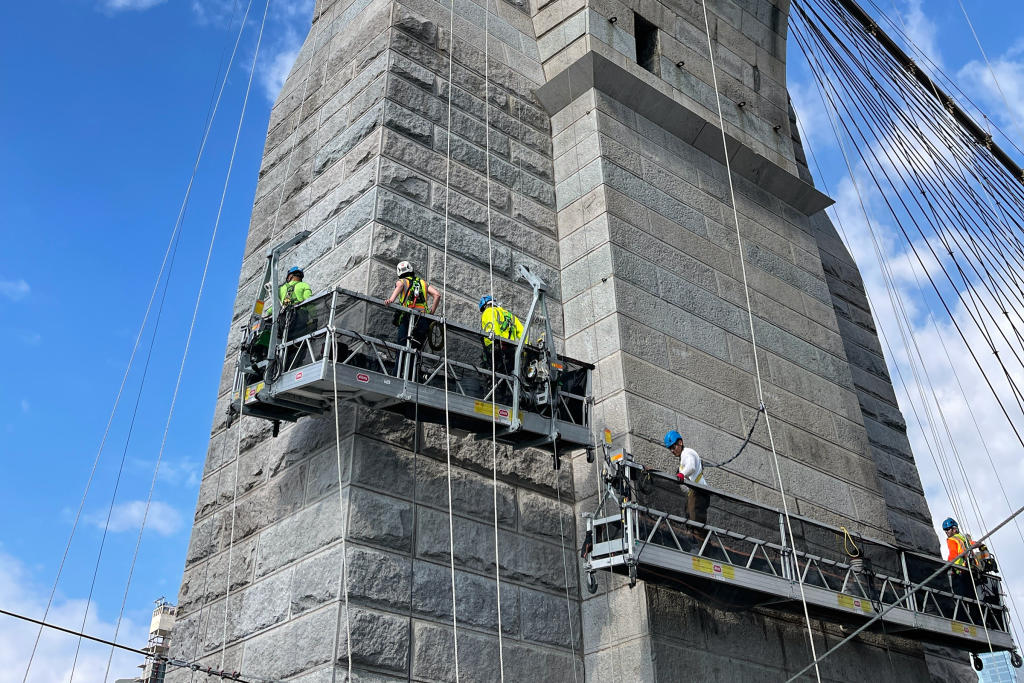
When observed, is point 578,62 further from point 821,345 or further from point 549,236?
point 821,345

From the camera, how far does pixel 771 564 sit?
33.3 ft

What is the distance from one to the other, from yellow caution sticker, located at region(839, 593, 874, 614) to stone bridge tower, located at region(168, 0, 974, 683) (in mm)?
1015

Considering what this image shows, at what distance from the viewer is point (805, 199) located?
1694 centimetres

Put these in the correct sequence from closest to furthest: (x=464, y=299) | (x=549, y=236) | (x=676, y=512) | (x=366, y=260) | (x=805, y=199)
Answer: (x=676, y=512)
(x=366, y=260)
(x=464, y=299)
(x=549, y=236)
(x=805, y=199)

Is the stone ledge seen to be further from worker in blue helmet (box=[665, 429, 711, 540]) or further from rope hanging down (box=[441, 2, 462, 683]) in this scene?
worker in blue helmet (box=[665, 429, 711, 540])

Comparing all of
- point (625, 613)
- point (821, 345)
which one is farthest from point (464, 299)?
point (821, 345)

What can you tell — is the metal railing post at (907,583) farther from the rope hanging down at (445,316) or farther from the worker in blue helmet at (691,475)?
the rope hanging down at (445,316)

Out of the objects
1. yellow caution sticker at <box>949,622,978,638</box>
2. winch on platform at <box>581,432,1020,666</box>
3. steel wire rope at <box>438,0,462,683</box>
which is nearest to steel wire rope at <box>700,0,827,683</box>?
winch on platform at <box>581,432,1020,666</box>

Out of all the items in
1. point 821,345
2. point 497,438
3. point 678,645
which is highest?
point 821,345

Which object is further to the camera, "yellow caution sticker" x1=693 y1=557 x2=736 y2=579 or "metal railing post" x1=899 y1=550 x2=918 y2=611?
"metal railing post" x1=899 y1=550 x2=918 y2=611

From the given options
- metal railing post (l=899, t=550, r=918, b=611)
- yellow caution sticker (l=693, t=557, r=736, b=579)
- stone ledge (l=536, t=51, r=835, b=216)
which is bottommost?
yellow caution sticker (l=693, t=557, r=736, b=579)

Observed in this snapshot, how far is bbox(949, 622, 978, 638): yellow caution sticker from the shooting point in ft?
37.3

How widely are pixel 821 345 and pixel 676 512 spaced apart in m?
6.84

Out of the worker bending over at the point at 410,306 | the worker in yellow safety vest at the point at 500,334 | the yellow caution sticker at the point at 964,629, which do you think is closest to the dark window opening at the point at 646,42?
the worker in yellow safety vest at the point at 500,334
